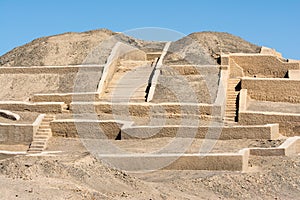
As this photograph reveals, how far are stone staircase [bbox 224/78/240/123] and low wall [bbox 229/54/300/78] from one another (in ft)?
5.79

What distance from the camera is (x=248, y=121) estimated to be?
19.2m

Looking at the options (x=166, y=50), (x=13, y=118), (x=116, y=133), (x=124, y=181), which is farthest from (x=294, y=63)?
(x=124, y=181)

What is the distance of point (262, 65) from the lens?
24.6 m

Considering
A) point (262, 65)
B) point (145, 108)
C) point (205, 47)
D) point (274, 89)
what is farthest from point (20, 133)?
point (205, 47)

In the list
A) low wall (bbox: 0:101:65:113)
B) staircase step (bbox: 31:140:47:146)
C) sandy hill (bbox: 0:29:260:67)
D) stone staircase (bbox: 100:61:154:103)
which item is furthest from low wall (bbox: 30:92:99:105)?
sandy hill (bbox: 0:29:260:67)

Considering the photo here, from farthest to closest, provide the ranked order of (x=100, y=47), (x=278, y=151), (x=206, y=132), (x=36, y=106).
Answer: (x=100, y=47)
(x=36, y=106)
(x=206, y=132)
(x=278, y=151)

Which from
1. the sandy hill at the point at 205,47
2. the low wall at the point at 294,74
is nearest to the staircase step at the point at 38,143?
the sandy hill at the point at 205,47

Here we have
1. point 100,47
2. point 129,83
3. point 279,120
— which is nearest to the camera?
point 279,120

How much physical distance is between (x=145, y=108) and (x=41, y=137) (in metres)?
3.30

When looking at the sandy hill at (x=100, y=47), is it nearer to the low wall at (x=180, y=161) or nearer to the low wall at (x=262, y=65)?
the low wall at (x=262, y=65)

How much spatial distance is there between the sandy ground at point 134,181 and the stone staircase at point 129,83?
286 inches

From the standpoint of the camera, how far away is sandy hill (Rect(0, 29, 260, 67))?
2552cm

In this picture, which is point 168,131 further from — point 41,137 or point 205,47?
point 205,47

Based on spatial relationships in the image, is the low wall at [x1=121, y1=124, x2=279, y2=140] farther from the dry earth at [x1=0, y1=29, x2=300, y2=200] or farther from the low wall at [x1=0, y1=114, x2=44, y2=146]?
the low wall at [x1=0, y1=114, x2=44, y2=146]
